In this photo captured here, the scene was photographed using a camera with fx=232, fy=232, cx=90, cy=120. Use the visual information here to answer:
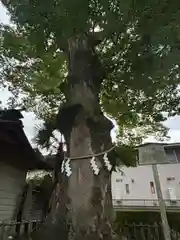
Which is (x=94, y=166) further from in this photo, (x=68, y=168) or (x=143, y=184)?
(x=143, y=184)

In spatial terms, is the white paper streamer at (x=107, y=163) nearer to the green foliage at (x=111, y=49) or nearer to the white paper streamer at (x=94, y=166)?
the white paper streamer at (x=94, y=166)

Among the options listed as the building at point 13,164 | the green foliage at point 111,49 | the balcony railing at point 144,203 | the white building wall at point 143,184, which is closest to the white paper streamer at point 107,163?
the green foliage at point 111,49

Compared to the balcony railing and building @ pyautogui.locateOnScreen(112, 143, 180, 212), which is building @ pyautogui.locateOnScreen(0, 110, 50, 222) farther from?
the balcony railing

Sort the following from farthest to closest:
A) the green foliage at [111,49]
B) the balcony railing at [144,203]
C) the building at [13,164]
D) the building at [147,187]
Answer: the building at [147,187]
the balcony railing at [144,203]
the building at [13,164]
the green foliage at [111,49]

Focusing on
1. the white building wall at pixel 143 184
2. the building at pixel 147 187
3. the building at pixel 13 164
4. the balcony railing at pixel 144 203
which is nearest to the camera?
the building at pixel 13 164

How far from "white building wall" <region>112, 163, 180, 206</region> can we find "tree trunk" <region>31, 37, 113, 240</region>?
33.5 feet

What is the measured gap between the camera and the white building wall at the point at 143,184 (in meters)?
14.8

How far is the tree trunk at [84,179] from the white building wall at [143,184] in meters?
10.2

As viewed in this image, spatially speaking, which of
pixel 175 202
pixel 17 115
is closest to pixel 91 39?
pixel 17 115

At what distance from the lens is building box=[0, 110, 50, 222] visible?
6.14 metres

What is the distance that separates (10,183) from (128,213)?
782cm

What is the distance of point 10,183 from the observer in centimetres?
692

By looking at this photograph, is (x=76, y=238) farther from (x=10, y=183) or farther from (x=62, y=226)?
(x=10, y=183)

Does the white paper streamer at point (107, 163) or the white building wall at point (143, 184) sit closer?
the white paper streamer at point (107, 163)
